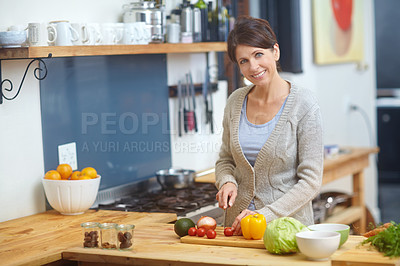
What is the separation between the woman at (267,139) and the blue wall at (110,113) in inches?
32.6

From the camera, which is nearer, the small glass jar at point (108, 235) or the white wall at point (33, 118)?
the small glass jar at point (108, 235)

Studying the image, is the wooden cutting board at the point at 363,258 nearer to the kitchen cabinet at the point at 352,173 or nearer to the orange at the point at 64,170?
the orange at the point at 64,170

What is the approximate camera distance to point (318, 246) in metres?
1.97

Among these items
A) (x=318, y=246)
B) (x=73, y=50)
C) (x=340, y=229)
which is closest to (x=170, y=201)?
(x=73, y=50)

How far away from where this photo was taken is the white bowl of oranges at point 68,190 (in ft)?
9.41

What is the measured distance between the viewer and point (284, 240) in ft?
6.79

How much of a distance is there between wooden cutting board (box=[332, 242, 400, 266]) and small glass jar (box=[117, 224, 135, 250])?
2.30ft

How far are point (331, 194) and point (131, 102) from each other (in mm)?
2092

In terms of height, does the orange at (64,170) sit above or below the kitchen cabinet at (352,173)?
above

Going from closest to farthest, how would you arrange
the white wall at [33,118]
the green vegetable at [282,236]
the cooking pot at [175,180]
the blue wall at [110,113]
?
1. the green vegetable at [282,236]
2. the white wall at [33,118]
3. the blue wall at [110,113]
4. the cooking pot at [175,180]

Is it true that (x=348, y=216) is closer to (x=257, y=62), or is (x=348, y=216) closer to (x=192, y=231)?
(x=257, y=62)

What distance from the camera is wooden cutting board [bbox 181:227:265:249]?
2.22m

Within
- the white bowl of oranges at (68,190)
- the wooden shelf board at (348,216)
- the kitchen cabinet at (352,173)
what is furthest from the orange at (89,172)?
the wooden shelf board at (348,216)

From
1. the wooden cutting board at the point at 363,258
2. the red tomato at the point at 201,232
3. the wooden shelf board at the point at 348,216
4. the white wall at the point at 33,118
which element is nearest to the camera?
the wooden cutting board at the point at 363,258
